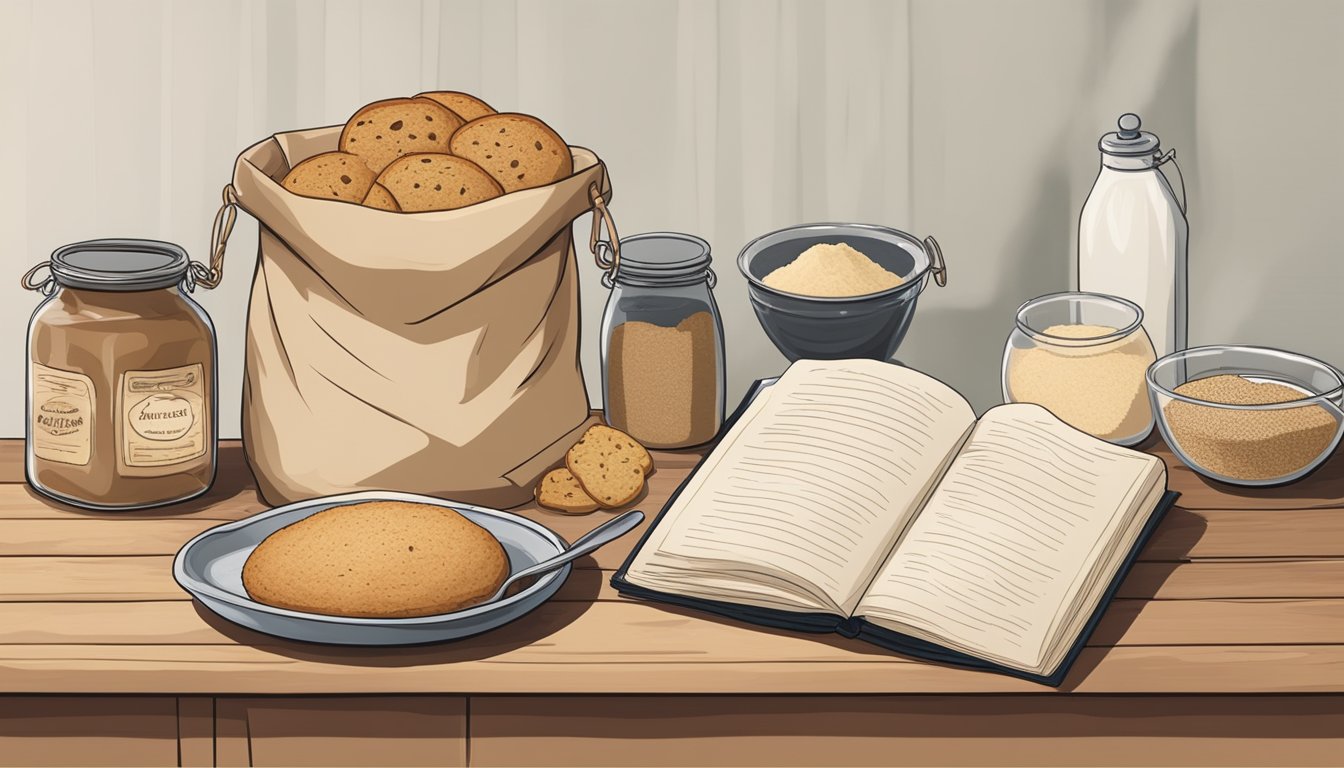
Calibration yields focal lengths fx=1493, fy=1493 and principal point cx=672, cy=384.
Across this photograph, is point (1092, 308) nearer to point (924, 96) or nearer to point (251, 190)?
point (924, 96)

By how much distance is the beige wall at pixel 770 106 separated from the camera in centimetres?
→ 131

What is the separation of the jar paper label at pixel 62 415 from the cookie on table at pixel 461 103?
34 centimetres

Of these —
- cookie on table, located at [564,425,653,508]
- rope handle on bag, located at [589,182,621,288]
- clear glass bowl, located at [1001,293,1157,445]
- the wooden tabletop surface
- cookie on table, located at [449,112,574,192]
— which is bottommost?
the wooden tabletop surface

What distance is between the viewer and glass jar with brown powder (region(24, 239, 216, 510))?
1066 millimetres

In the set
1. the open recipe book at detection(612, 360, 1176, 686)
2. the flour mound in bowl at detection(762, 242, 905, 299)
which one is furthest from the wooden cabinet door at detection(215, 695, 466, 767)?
the flour mound in bowl at detection(762, 242, 905, 299)

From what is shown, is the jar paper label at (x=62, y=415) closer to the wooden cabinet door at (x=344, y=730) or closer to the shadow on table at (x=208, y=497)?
the shadow on table at (x=208, y=497)

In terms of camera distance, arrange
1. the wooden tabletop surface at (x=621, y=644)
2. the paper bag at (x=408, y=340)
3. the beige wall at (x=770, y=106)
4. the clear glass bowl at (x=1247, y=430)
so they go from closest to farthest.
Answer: the wooden tabletop surface at (x=621, y=644) < the paper bag at (x=408, y=340) < the clear glass bowl at (x=1247, y=430) < the beige wall at (x=770, y=106)

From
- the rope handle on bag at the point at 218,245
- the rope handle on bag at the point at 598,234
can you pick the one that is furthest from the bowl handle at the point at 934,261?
the rope handle on bag at the point at 218,245

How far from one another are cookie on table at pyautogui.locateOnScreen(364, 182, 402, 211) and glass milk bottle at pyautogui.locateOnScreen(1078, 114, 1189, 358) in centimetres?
59

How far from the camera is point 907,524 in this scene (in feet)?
3.24

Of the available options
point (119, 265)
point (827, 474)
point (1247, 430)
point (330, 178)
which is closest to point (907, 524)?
point (827, 474)

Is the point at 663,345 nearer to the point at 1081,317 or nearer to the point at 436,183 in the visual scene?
the point at 436,183

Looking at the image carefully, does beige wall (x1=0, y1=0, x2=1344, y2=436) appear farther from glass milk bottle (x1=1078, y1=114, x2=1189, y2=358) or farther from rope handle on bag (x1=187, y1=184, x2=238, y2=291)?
rope handle on bag (x1=187, y1=184, x2=238, y2=291)

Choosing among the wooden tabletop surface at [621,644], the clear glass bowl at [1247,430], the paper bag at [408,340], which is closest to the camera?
the wooden tabletop surface at [621,644]
